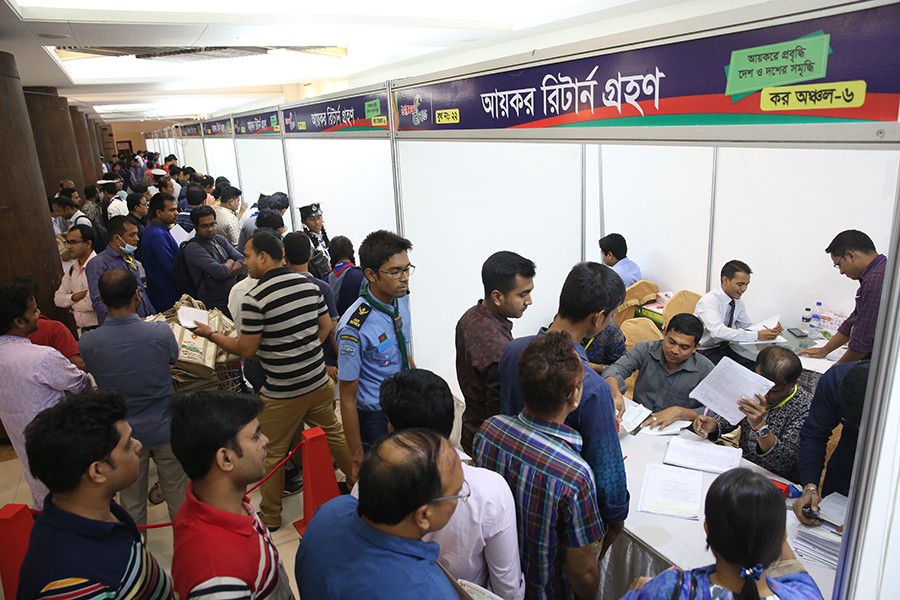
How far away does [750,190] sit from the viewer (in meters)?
4.98

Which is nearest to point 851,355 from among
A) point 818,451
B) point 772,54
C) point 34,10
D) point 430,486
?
point 818,451

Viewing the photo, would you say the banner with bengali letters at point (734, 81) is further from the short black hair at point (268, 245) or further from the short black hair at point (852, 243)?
the short black hair at point (852, 243)

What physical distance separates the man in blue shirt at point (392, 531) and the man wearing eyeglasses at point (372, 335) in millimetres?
1244

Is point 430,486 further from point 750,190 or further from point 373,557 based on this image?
point 750,190

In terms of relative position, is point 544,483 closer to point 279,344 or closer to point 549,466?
point 549,466

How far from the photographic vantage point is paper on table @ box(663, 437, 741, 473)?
2479mm

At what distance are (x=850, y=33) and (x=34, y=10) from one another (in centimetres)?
461

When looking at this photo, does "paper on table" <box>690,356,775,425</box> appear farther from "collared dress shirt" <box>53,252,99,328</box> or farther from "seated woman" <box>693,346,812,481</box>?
"collared dress shirt" <box>53,252,99,328</box>

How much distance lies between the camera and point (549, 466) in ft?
5.38

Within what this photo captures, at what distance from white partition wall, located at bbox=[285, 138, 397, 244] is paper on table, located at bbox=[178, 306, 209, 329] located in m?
3.36

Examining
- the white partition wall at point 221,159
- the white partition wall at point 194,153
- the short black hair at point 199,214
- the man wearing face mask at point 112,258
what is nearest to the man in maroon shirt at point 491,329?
the man wearing face mask at point 112,258

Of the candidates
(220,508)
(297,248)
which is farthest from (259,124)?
(220,508)

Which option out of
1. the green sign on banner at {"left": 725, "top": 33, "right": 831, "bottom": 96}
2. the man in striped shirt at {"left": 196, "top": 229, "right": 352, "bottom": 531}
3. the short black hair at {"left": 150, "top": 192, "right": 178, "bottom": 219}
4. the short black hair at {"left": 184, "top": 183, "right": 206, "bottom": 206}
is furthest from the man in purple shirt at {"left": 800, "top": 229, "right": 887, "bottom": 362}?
the short black hair at {"left": 184, "top": 183, "right": 206, "bottom": 206}

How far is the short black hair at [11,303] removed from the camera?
2.59 m
